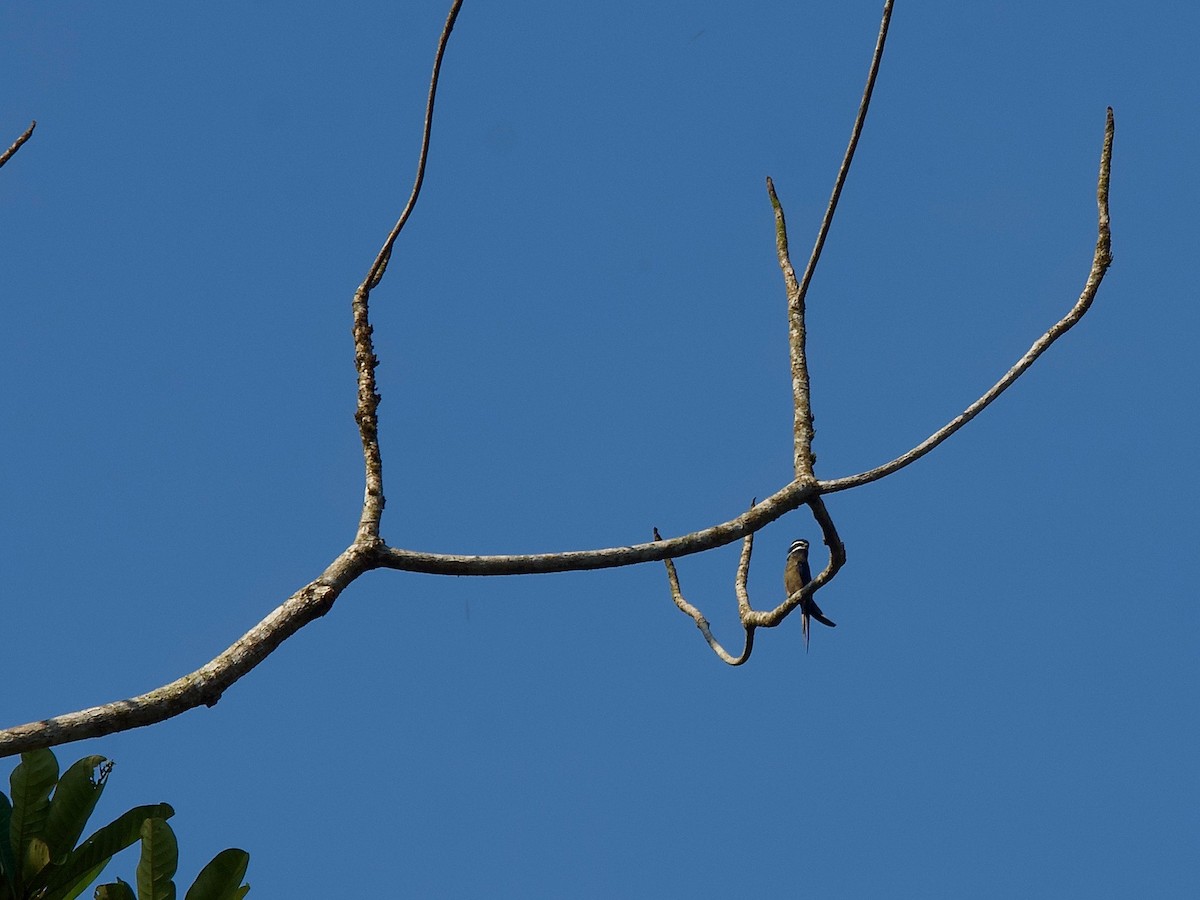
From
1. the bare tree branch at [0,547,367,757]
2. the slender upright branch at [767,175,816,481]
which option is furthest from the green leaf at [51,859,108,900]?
the slender upright branch at [767,175,816,481]

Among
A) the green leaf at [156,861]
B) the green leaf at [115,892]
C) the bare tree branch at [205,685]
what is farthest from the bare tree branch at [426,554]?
the green leaf at [115,892]

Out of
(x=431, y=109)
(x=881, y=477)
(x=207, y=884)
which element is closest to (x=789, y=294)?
(x=881, y=477)

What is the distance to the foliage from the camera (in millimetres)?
4844

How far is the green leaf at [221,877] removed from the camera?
4.81 meters

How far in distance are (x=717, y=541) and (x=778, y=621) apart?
3.48 ft

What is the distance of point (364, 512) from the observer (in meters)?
4.05

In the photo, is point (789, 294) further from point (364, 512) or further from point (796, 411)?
point (364, 512)

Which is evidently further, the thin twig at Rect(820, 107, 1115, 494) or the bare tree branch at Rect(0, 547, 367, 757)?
the thin twig at Rect(820, 107, 1115, 494)

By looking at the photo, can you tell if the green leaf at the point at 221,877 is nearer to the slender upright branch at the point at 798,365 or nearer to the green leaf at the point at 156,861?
Answer: the green leaf at the point at 156,861

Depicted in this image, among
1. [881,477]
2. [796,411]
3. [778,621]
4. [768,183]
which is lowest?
[778,621]

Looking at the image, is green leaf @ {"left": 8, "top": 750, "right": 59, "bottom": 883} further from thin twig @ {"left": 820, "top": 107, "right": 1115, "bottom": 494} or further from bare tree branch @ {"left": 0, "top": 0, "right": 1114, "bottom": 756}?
thin twig @ {"left": 820, "top": 107, "right": 1115, "bottom": 494}

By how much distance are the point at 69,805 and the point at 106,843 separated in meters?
0.19

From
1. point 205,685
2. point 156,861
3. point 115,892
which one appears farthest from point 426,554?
point 115,892

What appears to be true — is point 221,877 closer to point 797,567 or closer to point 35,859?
point 35,859
